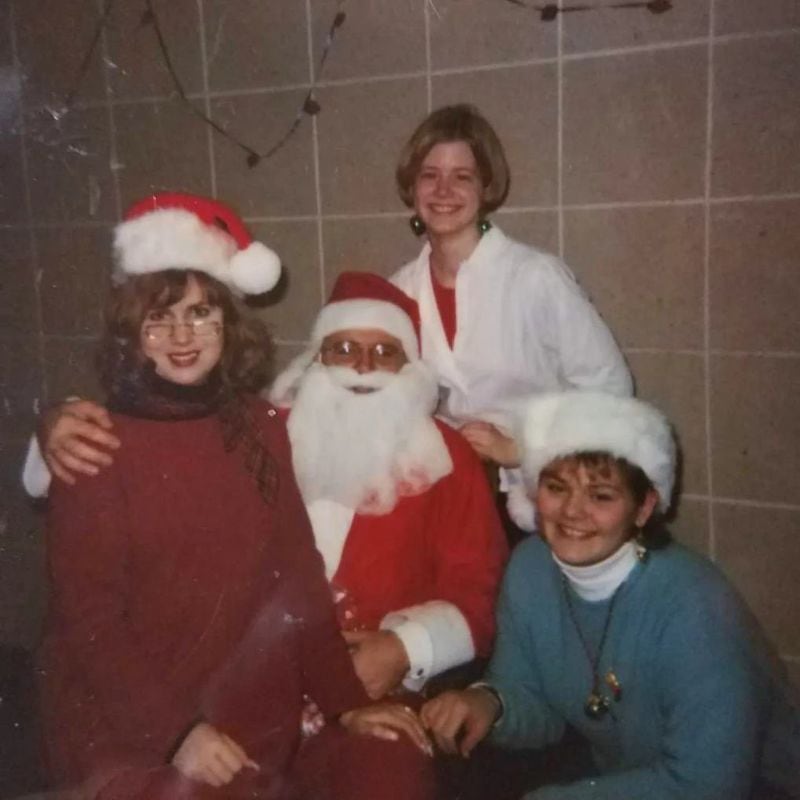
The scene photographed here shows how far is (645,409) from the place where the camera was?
4.26 feet

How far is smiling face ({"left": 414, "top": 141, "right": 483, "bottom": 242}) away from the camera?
1590 millimetres

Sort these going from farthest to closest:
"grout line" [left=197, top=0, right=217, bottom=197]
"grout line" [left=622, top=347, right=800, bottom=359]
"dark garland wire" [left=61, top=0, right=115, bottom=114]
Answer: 1. "dark garland wire" [left=61, top=0, right=115, bottom=114]
2. "grout line" [left=197, top=0, right=217, bottom=197]
3. "grout line" [left=622, top=347, right=800, bottom=359]

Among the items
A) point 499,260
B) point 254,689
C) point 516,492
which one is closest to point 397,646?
point 254,689

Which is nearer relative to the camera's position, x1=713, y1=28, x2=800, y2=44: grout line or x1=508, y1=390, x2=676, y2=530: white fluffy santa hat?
x1=508, y1=390, x2=676, y2=530: white fluffy santa hat

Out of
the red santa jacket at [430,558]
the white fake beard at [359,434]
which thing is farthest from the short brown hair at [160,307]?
the red santa jacket at [430,558]

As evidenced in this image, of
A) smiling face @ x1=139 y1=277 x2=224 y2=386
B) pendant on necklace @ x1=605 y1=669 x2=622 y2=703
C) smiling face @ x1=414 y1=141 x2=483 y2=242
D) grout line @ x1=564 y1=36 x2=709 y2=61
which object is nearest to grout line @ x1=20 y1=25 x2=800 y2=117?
grout line @ x1=564 y1=36 x2=709 y2=61

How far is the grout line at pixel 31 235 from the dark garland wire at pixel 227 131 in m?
0.41

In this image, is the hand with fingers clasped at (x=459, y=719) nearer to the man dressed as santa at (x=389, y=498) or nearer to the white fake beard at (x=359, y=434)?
the man dressed as santa at (x=389, y=498)

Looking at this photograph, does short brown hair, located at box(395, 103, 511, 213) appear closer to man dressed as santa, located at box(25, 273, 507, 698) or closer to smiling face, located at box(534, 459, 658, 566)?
man dressed as santa, located at box(25, 273, 507, 698)

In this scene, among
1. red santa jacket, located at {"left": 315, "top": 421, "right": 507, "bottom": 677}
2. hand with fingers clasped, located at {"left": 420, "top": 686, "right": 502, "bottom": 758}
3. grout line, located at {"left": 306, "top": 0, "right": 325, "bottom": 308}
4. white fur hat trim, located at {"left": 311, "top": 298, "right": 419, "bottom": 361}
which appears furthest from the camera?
grout line, located at {"left": 306, "top": 0, "right": 325, "bottom": 308}

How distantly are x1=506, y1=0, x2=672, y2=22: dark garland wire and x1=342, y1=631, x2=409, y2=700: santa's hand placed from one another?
3.57ft

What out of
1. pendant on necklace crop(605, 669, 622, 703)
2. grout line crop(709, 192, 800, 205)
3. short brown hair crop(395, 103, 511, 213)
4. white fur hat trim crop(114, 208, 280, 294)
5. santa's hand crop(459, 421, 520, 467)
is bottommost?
pendant on necklace crop(605, 669, 622, 703)

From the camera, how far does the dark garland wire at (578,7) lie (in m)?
1.51

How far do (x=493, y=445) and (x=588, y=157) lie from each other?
1.81ft
